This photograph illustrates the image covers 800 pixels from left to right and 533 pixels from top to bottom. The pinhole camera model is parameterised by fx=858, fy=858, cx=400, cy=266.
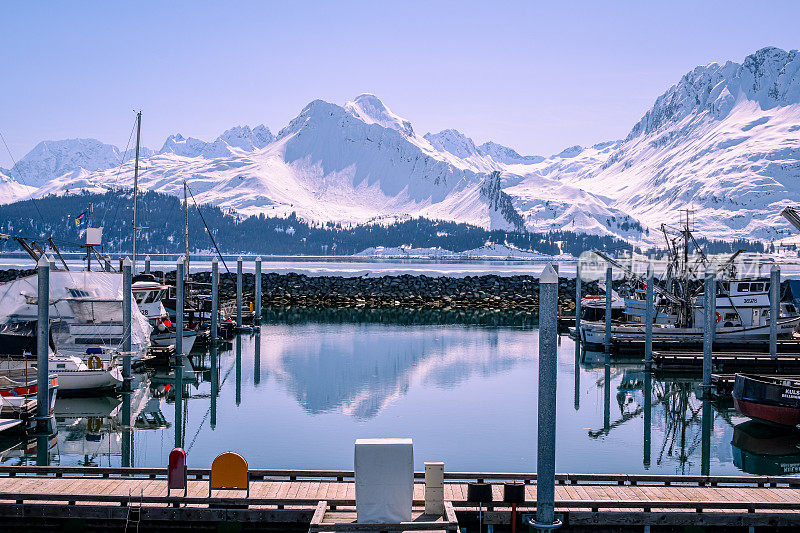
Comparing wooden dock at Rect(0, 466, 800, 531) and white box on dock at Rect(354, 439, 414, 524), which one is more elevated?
white box on dock at Rect(354, 439, 414, 524)

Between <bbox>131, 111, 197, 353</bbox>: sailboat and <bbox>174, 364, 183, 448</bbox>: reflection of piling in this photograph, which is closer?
<bbox>174, 364, 183, 448</bbox>: reflection of piling

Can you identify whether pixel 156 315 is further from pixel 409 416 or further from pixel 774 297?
pixel 774 297

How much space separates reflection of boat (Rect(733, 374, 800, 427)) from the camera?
1250 inches

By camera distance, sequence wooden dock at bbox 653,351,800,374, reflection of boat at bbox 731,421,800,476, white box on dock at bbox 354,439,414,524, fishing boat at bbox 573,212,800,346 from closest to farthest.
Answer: white box on dock at bbox 354,439,414,524 < reflection of boat at bbox 731,421,800,476 < wooden dock at bbox 653,351,800,374 < fishing boat at bbox 573,212,800,346

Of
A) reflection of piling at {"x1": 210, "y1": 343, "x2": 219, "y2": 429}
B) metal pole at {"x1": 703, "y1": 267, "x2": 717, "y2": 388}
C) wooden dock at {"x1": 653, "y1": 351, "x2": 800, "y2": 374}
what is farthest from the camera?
wooden dock at {"x1": 653, "y1": 351, "x2": 800, "y2": 374}

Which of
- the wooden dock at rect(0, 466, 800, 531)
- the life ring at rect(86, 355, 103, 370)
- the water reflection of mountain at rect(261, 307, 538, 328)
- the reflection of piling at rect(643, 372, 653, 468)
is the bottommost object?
the reflection of piling at rect(643, 372, 653, 468)

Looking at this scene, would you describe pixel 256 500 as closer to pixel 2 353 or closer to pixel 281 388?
pixel 2 353

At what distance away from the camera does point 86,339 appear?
134 feet

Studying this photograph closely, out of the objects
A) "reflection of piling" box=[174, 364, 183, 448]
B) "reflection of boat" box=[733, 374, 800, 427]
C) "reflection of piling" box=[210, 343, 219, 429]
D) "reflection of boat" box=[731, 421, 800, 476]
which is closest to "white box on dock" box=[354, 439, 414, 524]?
"reflection of piling" box=[174, 364, 183, 448]

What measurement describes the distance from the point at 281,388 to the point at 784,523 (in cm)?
2964

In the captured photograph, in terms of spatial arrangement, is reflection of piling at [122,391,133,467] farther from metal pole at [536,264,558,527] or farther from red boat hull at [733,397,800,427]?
red boat hull at [733,397,800,427]

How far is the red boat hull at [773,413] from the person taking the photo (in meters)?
31.8

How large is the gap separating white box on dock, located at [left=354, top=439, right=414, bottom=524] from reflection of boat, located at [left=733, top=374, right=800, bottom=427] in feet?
66.9

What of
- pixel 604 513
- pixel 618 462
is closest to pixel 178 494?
pixel 604 513
